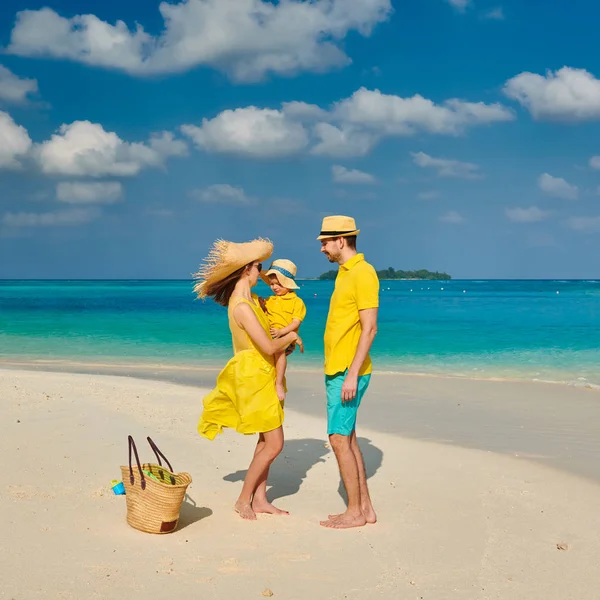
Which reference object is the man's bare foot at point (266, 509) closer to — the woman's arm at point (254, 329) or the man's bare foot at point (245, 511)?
the man's bare foot at point (245, 511)

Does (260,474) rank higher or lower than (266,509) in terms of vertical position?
higher

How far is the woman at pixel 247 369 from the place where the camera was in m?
5.09

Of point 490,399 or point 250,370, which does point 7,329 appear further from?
point 250,370

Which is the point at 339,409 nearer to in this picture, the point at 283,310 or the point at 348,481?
the point at 348,481

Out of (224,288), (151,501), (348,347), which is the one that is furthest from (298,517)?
(224,288)

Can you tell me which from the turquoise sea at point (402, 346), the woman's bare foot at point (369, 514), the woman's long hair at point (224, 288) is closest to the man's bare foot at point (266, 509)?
the woman's bare foot at point (369, 514)

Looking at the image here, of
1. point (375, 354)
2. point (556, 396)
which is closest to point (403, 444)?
point (556, 396)

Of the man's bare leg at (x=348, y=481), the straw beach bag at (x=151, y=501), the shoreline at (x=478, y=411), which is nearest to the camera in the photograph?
the straw beach bag at (x=151, y=501)

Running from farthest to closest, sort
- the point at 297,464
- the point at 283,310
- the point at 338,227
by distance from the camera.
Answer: the point at 297,464
the point at 283,310
the point at 338,227

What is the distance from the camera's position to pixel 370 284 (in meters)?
4.95

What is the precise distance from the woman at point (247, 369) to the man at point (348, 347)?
36cm

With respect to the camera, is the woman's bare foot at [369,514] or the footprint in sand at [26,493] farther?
the footprint in sand at [26,493]

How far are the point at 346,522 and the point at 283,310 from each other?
167 centimetres

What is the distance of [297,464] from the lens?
22.8ft
